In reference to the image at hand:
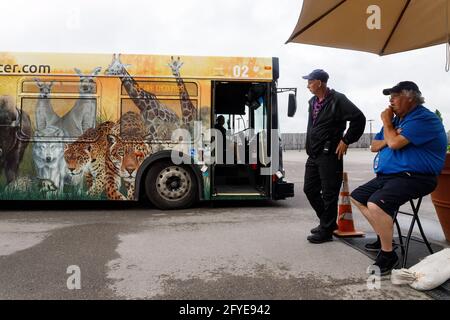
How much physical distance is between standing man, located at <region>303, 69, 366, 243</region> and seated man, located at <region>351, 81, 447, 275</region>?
0.86 meters

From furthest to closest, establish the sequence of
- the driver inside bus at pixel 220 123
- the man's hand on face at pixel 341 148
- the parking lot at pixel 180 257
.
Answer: the driver inside bus at pixel 220 123, the man's hand on face at pixel 341 148, the parking lot at pixel 180 257

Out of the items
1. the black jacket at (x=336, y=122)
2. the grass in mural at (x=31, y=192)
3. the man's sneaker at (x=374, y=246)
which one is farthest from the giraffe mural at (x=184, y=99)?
the man's sneaker at (x=374, y=246)

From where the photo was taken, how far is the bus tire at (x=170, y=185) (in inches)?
281

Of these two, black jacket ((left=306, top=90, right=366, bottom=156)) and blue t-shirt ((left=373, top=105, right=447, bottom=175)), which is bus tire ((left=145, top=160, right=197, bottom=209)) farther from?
blue t-shirt ((left=373, top=105, right=447, bottom=175))

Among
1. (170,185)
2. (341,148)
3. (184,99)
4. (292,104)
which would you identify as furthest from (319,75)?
(170,185)

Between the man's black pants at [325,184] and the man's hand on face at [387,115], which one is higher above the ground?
the man's hand on face at [387,115]

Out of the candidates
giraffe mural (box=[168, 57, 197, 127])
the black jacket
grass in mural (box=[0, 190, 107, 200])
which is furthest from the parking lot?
giraffe mural (box=[168, 57, 197, 127])

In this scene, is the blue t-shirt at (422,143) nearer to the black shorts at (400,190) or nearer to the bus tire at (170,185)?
the black shorts at (400,190)

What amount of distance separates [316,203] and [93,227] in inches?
128

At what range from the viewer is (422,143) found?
3.46m

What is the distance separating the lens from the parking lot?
320cm

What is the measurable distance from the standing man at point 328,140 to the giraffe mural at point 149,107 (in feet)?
10.1

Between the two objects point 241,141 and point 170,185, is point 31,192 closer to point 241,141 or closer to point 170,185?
point 170,185

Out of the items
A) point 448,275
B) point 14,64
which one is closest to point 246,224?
point 448,275
